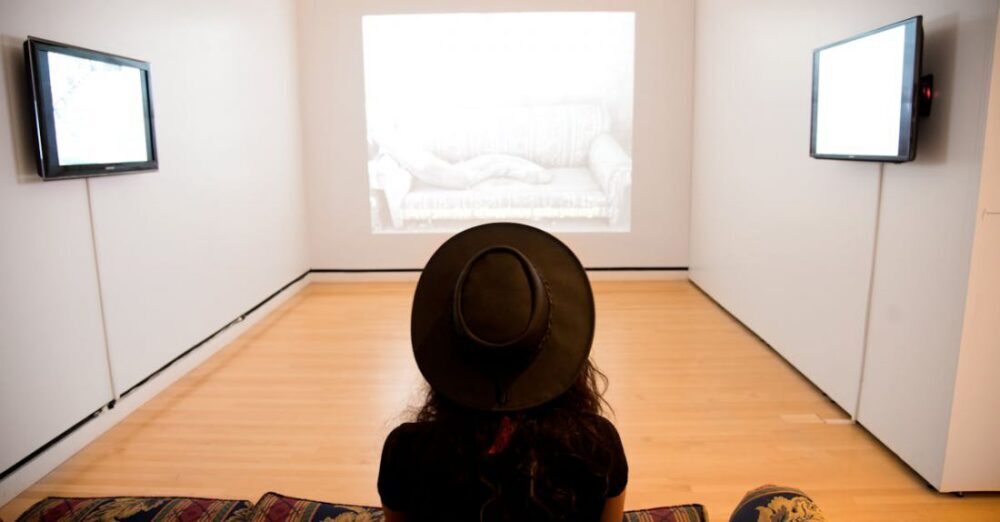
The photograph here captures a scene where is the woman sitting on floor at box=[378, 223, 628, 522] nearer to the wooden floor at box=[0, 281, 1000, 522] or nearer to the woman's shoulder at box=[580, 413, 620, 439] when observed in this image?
the woman's shoulder at box=[580, 413, 620, 439]

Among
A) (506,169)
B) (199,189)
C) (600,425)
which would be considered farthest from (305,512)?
(506,169)

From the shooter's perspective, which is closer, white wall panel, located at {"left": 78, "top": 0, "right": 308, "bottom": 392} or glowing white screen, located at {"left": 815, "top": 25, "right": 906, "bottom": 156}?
glowing white screen, located at {"left": 815, "top": 25, "right": 906, "bottom": 156}

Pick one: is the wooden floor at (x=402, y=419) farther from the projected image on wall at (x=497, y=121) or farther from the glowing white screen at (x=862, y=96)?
the projected image on wall at (x=497, y=121)

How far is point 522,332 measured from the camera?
2.98 ft

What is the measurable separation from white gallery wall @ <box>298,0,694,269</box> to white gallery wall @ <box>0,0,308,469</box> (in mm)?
489

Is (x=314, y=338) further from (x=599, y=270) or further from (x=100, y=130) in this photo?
(x=599, y=270)

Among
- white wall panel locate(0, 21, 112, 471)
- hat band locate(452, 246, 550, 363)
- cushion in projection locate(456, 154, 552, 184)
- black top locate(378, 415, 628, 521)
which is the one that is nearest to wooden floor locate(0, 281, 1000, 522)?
white wall panel locate(0, 21, 112, 471)

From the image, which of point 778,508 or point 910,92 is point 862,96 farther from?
point 778,508

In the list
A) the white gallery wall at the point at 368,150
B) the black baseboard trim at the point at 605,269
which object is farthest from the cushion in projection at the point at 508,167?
the black baseboard trim at the point at 605,269

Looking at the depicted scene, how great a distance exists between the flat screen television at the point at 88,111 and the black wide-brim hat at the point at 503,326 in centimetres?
232

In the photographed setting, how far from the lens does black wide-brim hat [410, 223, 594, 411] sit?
3.02 ft

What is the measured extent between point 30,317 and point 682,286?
4878 millimetres

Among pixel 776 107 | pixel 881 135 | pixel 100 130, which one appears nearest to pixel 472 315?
pixel 881 135

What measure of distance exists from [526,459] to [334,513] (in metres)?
0.49
